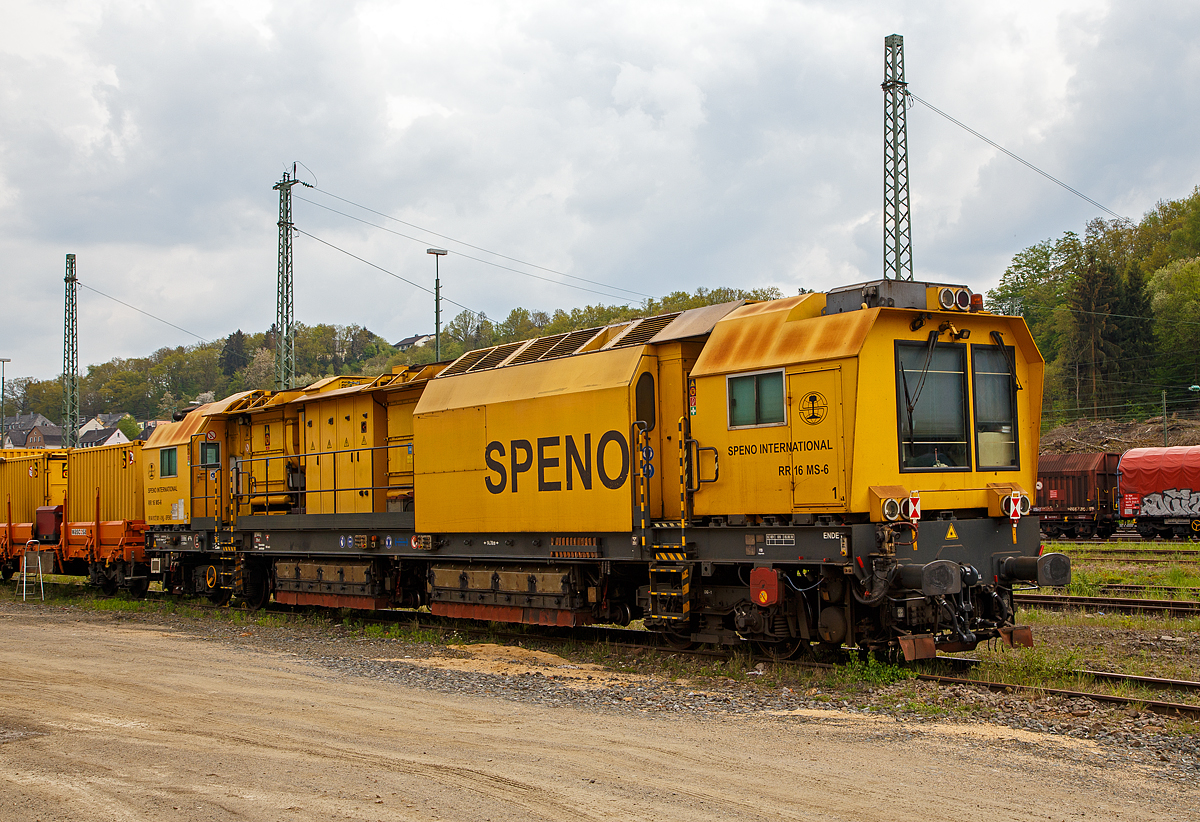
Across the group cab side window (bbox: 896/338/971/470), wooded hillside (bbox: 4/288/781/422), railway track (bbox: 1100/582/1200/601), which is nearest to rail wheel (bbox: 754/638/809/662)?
cab side window (bbox: 896/338/971/470)

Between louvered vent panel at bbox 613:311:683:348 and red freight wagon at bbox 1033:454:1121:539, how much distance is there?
27679mm

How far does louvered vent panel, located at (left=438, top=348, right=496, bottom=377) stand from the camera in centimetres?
1454

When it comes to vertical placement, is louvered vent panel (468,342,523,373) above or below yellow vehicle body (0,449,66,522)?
above

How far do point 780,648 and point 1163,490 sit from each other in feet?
94.8

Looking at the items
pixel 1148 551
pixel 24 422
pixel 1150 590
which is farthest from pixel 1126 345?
pixel 24 422

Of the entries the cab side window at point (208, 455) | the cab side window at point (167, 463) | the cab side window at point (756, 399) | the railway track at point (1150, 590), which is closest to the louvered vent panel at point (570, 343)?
the cab side window at point (756, 399)

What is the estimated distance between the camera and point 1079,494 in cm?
3588

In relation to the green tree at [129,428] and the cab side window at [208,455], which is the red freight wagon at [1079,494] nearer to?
the cab side window at [208,455]

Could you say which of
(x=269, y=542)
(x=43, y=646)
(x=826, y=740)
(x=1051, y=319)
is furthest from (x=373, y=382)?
(x=1051, y=319)

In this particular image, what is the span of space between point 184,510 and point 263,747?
13597 mm

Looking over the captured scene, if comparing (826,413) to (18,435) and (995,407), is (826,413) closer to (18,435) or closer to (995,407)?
(995,407)

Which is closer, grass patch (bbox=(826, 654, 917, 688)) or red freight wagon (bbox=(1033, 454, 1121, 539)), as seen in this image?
grass patch (bbox=(826, 654, 917, 688))

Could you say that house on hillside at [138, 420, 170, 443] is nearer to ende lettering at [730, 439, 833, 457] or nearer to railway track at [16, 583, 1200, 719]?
railway track at [16, 583, 1200, 719]

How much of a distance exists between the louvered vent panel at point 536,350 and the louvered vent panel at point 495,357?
1.44 ft
